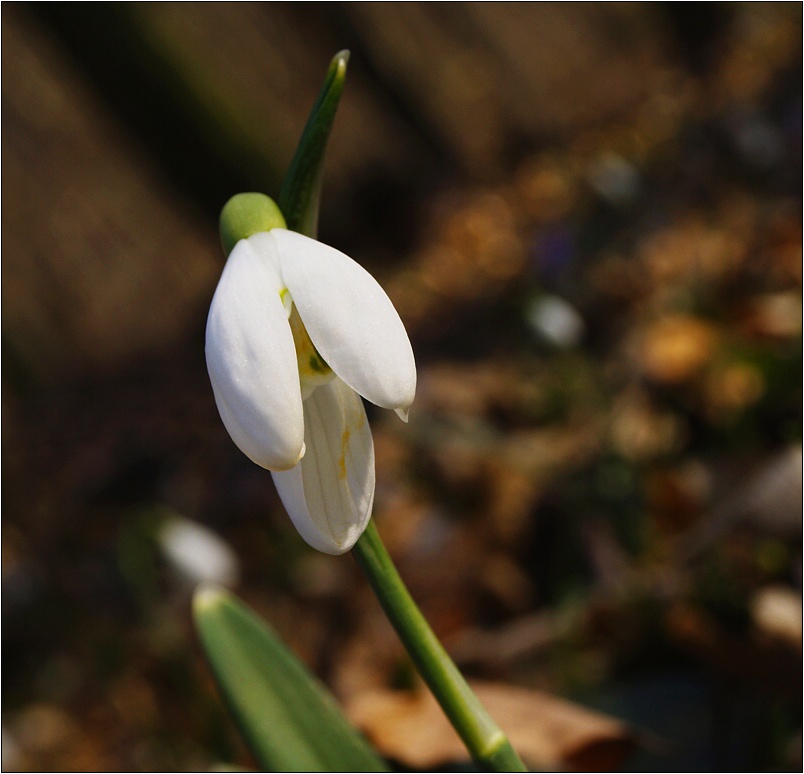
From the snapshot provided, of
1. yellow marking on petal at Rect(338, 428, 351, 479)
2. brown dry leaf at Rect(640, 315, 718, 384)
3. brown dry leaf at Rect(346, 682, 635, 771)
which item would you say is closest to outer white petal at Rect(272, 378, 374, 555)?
yellow marking on petal at Rect(338, 428, 351, 479)

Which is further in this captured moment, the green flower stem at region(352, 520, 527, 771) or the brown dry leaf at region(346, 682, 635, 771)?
the brown dry leaf at region(346, 682, 635, 771)

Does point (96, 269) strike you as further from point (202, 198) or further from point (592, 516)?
point (592, 516)

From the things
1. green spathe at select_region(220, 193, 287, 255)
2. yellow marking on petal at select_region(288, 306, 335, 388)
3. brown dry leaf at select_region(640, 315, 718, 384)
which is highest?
green spathe at select_region(220, 193, 287, 255)

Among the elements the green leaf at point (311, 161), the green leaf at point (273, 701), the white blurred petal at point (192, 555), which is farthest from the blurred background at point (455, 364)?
the green leaf at point (311, 161)

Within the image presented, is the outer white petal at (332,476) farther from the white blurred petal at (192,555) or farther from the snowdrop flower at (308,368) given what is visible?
the white blurred petal at (192,555)

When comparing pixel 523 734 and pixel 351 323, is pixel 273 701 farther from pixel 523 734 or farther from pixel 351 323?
pixel 351 323

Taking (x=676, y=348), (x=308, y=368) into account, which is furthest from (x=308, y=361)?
(x=676, y=348)

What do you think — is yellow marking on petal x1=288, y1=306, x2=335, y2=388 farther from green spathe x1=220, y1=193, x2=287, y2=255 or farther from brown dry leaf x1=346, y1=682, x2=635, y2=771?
brown dry leaf x1=346, y1=682, x2=635, y2=771
